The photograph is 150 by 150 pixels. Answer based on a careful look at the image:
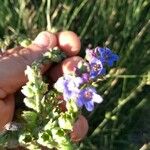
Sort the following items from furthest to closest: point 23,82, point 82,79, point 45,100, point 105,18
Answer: point 105,18, point 23,82, point 45,100, point 82,79

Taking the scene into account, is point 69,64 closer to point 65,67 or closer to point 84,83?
point 65,67

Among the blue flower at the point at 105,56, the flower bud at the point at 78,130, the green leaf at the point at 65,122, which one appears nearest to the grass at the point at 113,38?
the flower bud at the point at 78,130

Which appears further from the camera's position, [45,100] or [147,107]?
[147,107]

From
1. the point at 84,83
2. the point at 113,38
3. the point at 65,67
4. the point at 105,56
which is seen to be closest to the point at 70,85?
the point at 84,83

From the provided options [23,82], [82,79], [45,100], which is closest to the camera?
[82,79]

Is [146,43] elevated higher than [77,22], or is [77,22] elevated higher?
[77,22]

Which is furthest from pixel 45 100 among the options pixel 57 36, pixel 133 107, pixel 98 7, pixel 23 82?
pixel 98 7

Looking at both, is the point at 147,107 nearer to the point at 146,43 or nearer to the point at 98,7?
the point at 146,43

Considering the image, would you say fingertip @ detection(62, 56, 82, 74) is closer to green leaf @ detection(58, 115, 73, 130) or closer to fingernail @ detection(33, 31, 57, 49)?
fingernail @ detection(33, 31, 57, 49)
